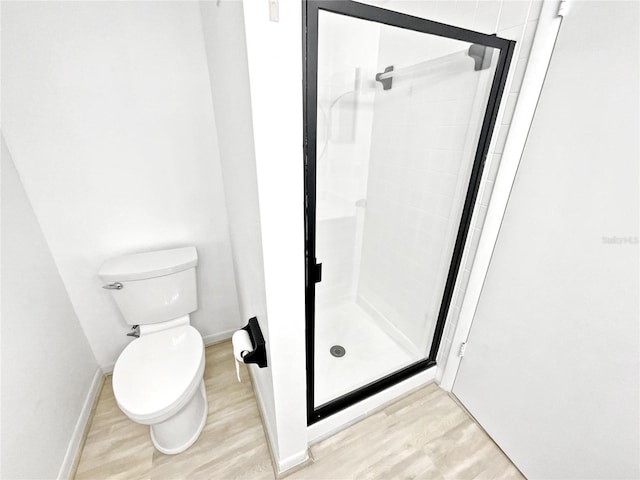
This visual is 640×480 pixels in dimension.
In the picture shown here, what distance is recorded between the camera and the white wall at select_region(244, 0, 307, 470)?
1.84 ft

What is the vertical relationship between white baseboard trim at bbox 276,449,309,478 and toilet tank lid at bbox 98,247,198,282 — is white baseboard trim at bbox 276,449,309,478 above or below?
below

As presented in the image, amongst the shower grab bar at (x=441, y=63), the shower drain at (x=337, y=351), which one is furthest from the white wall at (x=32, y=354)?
the shower grab bar at (x=441, y=63)

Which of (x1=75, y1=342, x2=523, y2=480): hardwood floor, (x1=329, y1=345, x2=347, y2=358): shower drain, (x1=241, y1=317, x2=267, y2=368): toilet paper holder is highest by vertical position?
(x1=241, y1=317, x2=267, y2=368): toilet paper holder

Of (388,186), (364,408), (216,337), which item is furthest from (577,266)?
(216,337)

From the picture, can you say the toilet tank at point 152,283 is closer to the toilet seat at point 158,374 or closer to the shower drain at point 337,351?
the toilet seat at point 158,374

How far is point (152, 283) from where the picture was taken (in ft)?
4.35

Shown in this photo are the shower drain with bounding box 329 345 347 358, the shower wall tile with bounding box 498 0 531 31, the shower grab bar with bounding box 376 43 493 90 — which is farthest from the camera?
the shower drain with bounding box 329 345 347 358

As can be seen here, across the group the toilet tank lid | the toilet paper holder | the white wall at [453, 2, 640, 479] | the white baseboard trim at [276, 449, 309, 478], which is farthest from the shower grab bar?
the white baseboard trim at [276, 449, 309, 478]

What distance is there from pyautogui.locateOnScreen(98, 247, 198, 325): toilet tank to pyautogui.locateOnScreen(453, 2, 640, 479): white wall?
58.8 inches

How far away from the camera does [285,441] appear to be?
42.6 inches

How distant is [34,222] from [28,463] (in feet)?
3.07

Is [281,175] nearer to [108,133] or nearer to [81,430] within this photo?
[108,133]

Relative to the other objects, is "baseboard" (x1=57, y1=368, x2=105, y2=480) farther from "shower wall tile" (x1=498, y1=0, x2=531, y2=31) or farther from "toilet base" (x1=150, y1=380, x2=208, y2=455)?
"shower wall tile" (x1=498, y1=0, x2=531, y2=31)

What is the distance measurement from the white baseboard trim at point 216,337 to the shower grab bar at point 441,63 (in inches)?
73.4
